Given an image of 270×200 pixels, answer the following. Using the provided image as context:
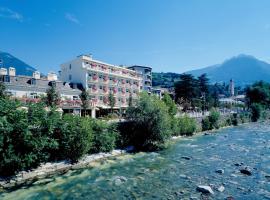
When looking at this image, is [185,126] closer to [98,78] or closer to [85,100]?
[85,100]

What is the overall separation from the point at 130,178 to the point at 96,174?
3.24 metres

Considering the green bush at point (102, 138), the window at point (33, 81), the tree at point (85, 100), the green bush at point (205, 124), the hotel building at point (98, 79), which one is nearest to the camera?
the green bush at point (102, 138)

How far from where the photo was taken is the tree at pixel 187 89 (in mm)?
80094

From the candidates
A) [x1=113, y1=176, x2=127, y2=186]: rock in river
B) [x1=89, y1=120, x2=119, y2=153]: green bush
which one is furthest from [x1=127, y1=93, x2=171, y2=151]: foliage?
A: [x1=113, y1=176, x2=127, y2=186]: rock in river

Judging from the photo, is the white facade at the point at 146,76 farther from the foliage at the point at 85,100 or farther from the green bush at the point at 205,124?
the foliage at the point at 85,100

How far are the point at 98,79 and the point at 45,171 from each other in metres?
36.2

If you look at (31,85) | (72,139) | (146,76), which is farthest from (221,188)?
(146,76)

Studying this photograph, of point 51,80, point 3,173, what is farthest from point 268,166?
point 51,80

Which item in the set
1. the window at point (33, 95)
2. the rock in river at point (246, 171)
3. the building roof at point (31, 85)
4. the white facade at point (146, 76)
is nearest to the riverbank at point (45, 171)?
the rock in river at point (246, 171)

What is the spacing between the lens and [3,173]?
742 inches

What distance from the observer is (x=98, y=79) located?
55.4 meters

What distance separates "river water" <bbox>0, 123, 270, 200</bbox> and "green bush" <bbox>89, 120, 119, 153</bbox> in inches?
82.0

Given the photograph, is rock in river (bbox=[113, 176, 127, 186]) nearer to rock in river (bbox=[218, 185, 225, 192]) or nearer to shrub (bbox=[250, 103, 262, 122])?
rock in river (bbox=[218, 185, 225, 192])

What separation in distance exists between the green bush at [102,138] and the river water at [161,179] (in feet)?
6.83
